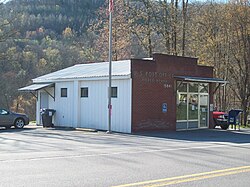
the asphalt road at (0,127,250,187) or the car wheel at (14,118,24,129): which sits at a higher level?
the car wheel at (14,118,24,129)

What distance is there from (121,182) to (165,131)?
16.5 metres

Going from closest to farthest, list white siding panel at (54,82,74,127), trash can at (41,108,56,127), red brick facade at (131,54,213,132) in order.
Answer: red brick facade at (131,54,213,132), white siding panel at (54,82,74,127), trash can at (41,108,56,127)

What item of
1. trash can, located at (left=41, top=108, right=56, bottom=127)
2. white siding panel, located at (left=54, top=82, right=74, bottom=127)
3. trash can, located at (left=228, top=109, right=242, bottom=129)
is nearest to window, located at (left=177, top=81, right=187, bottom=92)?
trash can, located at (left=228, top=109, right=242, bottom=129)

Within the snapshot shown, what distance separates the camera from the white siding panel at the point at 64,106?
92.9 ft

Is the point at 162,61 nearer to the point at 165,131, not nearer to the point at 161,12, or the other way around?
the point at 165,131

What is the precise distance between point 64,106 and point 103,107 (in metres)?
4.10

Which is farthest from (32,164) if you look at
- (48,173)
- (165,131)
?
(165,131)

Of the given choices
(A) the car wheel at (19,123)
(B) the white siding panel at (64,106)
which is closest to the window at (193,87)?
(B) the white siding panel at (64,106)

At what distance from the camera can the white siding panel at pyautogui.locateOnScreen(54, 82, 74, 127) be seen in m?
28.3

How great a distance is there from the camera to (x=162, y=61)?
2586 centimetres

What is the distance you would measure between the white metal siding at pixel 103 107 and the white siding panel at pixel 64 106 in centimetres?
100

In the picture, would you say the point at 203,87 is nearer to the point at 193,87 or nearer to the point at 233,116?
the point at 193,87

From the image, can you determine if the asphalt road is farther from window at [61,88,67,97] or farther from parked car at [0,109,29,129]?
window at [61,88,67,97]

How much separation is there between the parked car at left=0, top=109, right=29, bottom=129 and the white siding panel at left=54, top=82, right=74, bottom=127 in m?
2.33
